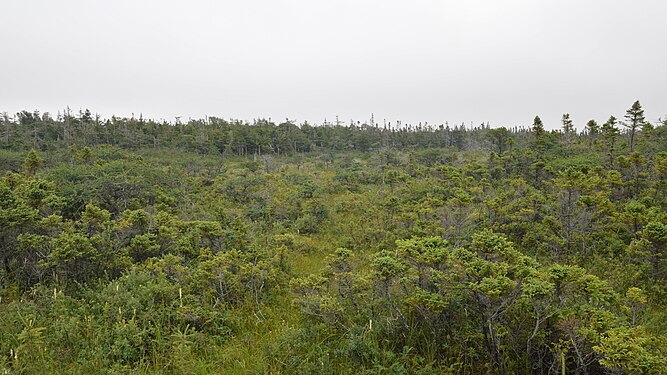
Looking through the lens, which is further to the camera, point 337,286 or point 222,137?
point 222,137

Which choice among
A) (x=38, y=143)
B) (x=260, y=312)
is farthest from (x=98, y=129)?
(x=260, y=312)

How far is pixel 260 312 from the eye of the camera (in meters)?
6.07

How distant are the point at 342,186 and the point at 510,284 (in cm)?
1696

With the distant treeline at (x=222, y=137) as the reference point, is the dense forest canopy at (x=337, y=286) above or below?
below

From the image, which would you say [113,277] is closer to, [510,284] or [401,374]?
[401,374]

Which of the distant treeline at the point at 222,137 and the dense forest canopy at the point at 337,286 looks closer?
the dense forest canopy at the point at 337,286

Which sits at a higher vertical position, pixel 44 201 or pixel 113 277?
pixel 44 201

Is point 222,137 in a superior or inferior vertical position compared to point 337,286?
superior

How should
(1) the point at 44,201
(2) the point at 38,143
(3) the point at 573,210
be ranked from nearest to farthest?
(1) the point at 44,201 < (3) the point at 573,210 < (2) the point at 38,143

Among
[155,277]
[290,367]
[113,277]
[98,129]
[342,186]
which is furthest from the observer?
[98,129]

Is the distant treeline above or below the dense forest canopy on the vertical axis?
above

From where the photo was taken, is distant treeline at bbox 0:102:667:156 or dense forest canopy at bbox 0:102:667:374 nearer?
dense forest canopy at bbox 0:102:667:374

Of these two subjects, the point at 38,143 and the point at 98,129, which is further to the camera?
the point at 98,129

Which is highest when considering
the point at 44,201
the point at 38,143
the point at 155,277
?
the point at 38,143
